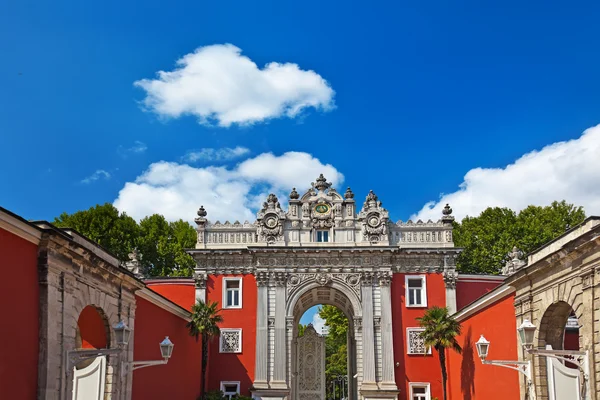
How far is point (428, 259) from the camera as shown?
31.6m

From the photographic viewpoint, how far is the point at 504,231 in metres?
41.1

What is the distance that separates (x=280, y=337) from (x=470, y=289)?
9.02 metres

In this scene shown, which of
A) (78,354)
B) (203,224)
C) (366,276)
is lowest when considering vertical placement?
(78,354)

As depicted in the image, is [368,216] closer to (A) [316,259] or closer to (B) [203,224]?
(A) [316,259]

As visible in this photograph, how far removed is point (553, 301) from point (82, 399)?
1178 centimetres

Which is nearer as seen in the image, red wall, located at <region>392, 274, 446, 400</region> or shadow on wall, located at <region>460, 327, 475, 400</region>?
shadow on wall, located at <region>460, 327, 475, 400</region>

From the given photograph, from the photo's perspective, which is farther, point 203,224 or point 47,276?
point 203,224

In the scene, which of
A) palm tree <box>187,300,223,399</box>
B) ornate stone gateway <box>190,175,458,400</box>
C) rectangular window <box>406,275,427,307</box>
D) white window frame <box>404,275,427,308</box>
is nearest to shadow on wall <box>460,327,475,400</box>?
ornate stone gateway <box>190,175,458,400</box>

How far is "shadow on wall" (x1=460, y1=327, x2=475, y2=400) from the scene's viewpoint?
972 inches

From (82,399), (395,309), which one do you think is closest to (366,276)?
(395,309)

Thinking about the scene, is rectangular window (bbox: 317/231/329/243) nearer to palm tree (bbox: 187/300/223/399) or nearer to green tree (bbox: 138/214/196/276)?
palm tree (bbox: 187/300/223/399)

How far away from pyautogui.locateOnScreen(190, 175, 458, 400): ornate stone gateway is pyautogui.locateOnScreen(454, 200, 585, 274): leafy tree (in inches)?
411

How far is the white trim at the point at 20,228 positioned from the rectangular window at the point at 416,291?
67.7ft

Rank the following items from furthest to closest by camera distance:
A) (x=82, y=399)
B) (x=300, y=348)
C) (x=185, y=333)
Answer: (x=300, y=348) → (x=185, y=333) → (x=82, y=399)
